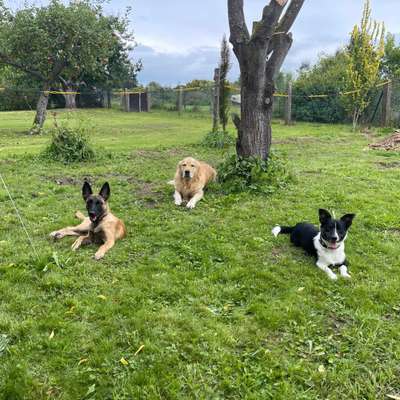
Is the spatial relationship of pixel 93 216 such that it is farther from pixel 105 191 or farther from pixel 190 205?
pixel 190 205

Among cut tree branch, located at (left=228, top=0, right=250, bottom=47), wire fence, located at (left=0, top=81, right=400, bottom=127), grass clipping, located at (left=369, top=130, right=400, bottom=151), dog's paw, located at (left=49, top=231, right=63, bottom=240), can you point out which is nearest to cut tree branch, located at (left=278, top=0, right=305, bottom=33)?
cut tree branch, located at (left=228, top=0, right=250, bottom=47)

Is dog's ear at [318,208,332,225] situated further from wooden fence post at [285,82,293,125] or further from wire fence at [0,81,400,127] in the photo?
wooden fence post at [285,82,293,125]

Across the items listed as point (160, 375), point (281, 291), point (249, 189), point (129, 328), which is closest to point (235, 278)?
point (281, 291)

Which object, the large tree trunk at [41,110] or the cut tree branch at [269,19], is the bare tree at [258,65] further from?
the large tree trunk at [41,110]

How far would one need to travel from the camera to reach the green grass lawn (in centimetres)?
262

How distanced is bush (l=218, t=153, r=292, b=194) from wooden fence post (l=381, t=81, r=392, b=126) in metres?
13.8

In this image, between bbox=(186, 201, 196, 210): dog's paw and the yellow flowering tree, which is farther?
the yellow flowering tree

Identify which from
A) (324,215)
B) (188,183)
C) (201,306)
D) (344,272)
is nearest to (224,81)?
(188,183)

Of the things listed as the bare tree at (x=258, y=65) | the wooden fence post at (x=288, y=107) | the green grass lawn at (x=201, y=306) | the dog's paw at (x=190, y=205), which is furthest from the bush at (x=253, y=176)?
the wooden fence post at (x=288, y=107)

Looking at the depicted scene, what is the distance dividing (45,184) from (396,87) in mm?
17526

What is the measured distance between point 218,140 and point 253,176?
567 cm

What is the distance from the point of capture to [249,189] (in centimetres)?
691

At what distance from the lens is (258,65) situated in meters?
6.78

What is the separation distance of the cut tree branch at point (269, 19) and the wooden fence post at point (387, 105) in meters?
14.2
